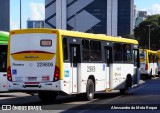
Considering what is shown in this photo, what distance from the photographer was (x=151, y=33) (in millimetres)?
112562

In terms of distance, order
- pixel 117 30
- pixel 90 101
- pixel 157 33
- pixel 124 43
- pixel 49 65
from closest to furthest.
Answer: pixel 49 65 < pixel 90 101 < pixel 124 43 < pixel 157 33 < pixel 117 30

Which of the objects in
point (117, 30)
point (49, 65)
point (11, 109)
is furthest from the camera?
point (117, 30)

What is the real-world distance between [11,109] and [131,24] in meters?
146

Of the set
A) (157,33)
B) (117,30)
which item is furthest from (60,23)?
(157,33)

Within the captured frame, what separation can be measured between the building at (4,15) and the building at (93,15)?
8620cm

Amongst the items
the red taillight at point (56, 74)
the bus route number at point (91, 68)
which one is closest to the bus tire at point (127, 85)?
the bus route number at point (91, 68)

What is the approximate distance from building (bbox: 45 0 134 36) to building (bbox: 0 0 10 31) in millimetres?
86202

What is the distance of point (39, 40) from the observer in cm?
1830

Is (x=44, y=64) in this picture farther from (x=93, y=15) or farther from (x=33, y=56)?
(x=93, y=15)

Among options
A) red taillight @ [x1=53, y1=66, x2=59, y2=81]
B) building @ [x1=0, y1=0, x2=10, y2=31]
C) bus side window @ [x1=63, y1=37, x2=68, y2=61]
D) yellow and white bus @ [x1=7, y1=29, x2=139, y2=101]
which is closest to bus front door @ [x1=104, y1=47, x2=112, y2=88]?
Result: yellow and white bus @ [x1=7, y1=29, x2=139, y2=101]

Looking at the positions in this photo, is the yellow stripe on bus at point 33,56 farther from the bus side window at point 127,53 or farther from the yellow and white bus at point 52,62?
the bus side window at point 127,53

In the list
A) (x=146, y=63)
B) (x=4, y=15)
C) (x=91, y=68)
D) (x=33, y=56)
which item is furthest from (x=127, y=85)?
(x=4, y=15)

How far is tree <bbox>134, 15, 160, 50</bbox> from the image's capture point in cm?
11050

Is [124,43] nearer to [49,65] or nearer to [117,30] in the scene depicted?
[49,65]
